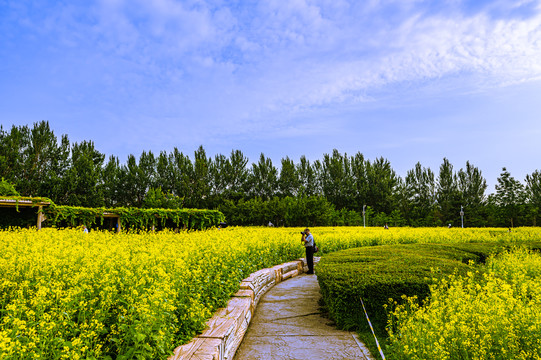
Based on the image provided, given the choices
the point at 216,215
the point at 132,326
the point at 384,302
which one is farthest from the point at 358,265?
the point at 216,215

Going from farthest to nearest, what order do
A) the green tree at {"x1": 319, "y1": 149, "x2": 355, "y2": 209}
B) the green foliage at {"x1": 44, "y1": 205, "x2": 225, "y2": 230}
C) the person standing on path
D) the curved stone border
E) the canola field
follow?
the green tree at {"x1": 319, "y1": 149, "x2": 355, "y2": 209} → the green foliage at {"x1": 44, "y1": 205, "x2": 225, "y2": 230} → the person standing on path → the curved stone border → the canola field

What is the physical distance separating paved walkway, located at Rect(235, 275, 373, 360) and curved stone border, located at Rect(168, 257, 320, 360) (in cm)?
19

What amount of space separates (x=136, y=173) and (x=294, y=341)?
48.9 meters

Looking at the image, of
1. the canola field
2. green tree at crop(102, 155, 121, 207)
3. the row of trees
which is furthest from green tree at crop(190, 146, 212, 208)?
the canola field

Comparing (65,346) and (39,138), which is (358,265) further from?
(39,138)

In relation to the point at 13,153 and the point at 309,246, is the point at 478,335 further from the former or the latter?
the point at 13,153

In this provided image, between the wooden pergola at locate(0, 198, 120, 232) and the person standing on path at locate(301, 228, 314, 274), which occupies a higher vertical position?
the wooden pergola at locate(0, 198, 120, 232)

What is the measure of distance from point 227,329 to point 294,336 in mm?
1365

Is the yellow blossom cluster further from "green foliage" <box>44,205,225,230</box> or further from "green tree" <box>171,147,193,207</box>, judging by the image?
"green tree" <box>171,147,193,207</box>

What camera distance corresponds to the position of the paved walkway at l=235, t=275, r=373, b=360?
4621mm

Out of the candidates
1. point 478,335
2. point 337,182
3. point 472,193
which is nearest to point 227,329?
point 478,335

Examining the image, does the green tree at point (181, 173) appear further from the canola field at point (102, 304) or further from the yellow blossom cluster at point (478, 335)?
the yellow blossom cluster at point (478, 335)

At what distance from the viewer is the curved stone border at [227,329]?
369 cm

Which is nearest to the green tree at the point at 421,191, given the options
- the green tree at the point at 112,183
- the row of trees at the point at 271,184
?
the row of trees at the point at 271,184
